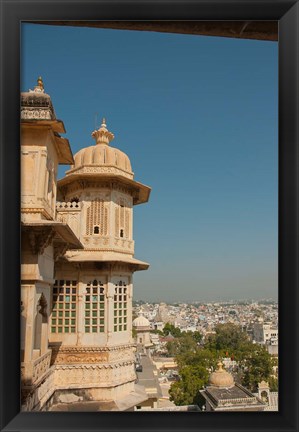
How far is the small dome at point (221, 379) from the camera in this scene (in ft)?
30.2

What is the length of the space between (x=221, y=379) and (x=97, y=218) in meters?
5.49

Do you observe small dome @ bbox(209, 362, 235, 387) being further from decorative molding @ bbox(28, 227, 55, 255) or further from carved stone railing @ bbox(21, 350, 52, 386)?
decorative molding @ bbox(28, 227, 55, 255)

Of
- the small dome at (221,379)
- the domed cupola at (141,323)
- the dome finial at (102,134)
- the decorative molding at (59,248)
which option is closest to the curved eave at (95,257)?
the decorative molding at (59,248)

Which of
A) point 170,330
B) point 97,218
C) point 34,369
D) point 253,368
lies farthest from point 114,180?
point 170,330

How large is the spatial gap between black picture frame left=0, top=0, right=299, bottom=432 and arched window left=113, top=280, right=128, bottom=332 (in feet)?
15.8

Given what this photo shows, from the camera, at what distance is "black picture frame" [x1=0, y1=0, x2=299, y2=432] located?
1605 mm

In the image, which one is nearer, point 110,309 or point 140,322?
point 110,309

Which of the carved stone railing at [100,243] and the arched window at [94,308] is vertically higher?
the carved stone railing at [100,243]

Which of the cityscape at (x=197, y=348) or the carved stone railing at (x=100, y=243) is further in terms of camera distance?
the cityscape at (x=197, y=348)

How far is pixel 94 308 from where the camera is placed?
626 centimetres

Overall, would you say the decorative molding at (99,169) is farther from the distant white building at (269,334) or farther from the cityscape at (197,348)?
the distant white building at (269,334)
